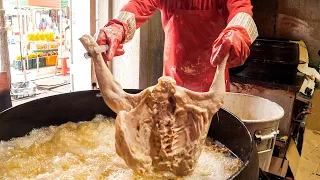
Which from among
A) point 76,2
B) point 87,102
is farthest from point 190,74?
point 76,2

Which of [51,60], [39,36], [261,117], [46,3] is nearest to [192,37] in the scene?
[261,117]

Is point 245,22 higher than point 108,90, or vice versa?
point 245,22

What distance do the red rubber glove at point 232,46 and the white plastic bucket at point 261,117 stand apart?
1.24ft

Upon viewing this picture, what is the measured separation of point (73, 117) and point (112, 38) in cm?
52

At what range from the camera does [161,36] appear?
10.6 feet

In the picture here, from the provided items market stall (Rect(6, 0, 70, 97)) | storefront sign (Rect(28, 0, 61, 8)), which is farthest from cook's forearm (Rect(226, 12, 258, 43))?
storefront sign (Rect(28, 0, 61, 8))

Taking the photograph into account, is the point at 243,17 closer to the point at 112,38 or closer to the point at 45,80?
the point at 112,38

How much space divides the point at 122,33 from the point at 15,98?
5016mm

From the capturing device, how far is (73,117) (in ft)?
5.77

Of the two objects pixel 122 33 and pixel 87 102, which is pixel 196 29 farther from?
pixel 87 102

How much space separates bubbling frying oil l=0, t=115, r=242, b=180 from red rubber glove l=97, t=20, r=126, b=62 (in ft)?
1.39

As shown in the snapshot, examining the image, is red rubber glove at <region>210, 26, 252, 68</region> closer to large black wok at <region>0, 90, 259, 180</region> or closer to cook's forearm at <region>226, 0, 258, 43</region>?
cook's forearm at <region>226, 0, 258, 43</region>

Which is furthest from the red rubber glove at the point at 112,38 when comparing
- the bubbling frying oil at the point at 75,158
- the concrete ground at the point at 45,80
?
the concrete ground at the point at 45,80

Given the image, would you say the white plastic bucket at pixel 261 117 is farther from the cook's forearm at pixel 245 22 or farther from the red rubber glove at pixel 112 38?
the red rubber glove at pixel 112 38
